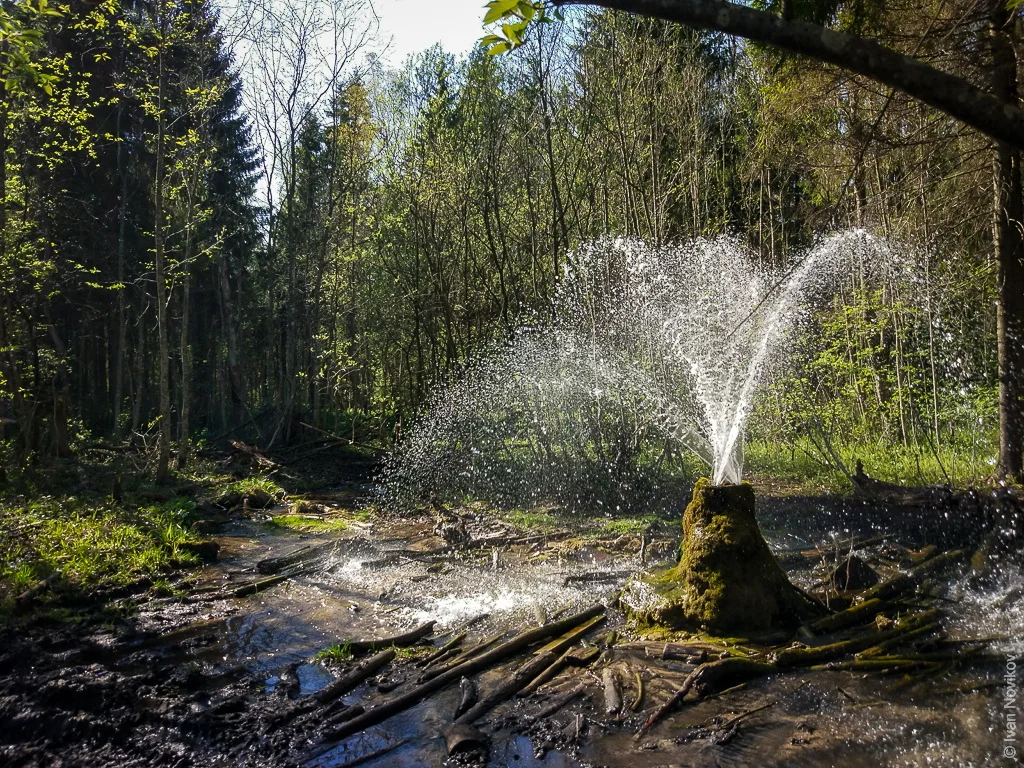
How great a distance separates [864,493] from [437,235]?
12.1 meters

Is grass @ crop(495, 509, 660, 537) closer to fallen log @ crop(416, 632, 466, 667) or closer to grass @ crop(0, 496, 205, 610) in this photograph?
fallen log @ crop(416, 632, 466, 667)

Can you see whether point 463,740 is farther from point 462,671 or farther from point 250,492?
point 250,492

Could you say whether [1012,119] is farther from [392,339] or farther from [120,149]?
[120,149]

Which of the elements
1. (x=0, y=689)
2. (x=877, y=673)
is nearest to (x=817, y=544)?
(x=877, y=673)

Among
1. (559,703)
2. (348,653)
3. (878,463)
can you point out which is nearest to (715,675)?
(559,703)

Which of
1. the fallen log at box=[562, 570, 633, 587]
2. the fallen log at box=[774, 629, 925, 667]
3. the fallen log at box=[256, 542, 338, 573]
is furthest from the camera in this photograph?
the fallen log at box=[256, 542, 338, 573]

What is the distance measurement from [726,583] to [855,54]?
13.9 feet

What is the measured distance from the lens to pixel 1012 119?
1.59 metres

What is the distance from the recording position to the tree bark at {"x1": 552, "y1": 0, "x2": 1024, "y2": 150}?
161 centimetres

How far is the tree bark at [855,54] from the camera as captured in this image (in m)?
1.61

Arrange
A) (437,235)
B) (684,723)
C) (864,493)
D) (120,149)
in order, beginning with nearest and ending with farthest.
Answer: (684,723) → (864,493) → (437,235) → (120,149)

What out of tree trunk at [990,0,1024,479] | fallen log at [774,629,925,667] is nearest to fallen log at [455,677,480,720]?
fallen log at [774,629,925,667]

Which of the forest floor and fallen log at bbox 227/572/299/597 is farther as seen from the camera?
fallen log at bbox 227/572/299/597

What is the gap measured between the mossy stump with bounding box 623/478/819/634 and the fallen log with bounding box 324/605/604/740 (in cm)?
55
